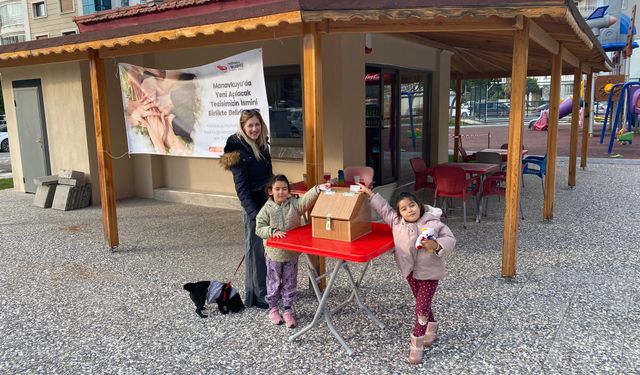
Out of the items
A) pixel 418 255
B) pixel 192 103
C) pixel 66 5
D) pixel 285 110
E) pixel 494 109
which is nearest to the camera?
pixel 418 255

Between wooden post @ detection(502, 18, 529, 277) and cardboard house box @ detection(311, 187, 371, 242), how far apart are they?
1691 millimetres

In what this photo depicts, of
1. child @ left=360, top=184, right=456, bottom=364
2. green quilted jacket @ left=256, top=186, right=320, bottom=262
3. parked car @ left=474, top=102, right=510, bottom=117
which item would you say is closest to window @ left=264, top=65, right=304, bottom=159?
green quilted jacket @ left=256, top=186, right=320, bottom=262

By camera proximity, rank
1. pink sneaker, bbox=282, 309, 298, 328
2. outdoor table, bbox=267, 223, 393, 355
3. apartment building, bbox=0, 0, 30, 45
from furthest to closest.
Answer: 1. apartment building, bbox=0, 0, 30, 45
2. pink sneaker, bbox=282, 309, 298, 328
3. outdoor table, bbox=267, 223, 393, 355

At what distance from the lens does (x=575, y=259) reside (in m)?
5.46

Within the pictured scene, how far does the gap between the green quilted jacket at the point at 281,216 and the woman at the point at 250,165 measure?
23cm

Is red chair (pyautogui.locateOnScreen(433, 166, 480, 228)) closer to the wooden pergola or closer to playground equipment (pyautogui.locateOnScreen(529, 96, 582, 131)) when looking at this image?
the wooden pergola

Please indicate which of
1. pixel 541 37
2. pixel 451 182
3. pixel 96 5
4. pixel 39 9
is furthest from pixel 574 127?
pixel 39 9

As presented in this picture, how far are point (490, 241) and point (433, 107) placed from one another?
4.71 m

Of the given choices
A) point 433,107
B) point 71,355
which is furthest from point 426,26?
point 433,107

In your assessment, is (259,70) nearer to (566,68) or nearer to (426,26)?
(426,26)

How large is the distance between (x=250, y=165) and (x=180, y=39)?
183 centimetres

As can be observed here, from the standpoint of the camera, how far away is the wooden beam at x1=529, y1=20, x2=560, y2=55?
466cm

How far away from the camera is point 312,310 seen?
425 centimetres

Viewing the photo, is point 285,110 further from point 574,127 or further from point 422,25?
point 574,127
